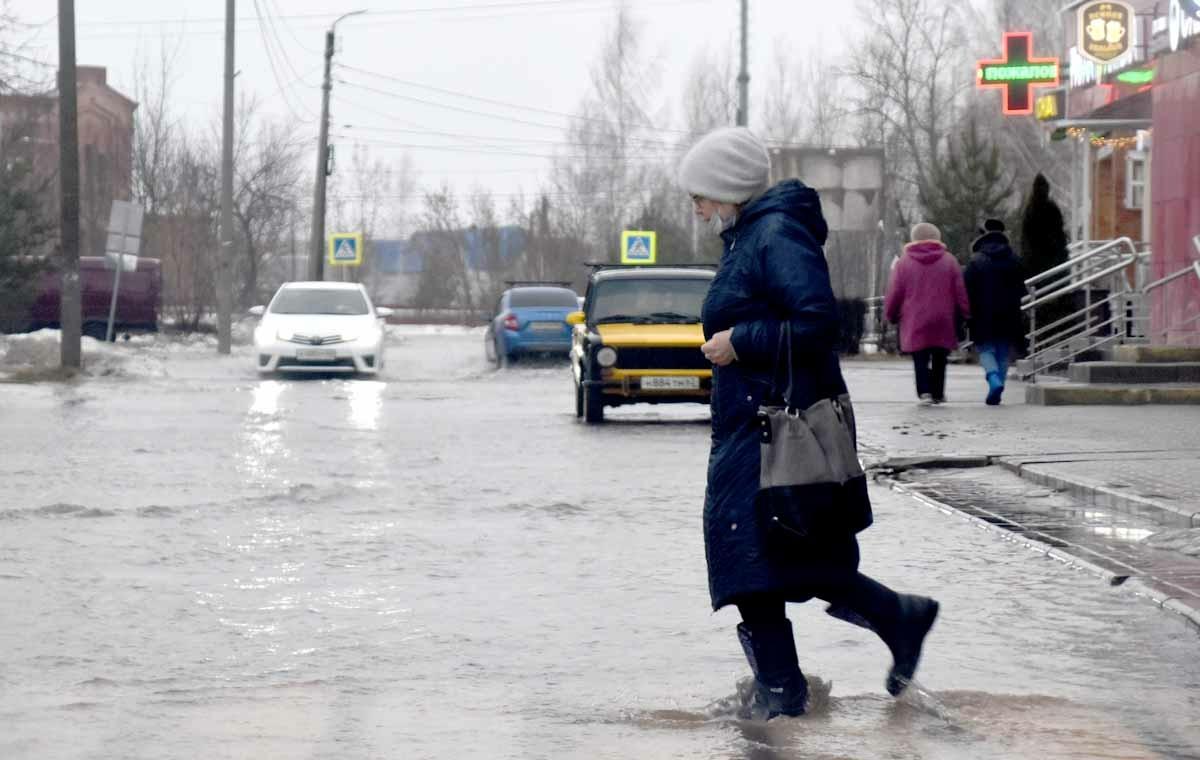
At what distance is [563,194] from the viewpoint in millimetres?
90938

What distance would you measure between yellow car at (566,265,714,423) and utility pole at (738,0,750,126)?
82.2ft

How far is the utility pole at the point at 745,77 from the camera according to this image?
46.3m

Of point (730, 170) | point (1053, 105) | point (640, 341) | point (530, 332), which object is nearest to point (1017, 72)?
point (1053, 105)

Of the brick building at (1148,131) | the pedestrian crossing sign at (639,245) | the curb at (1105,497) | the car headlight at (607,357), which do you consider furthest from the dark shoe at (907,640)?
the pedestrian crossing sign at (639,245)

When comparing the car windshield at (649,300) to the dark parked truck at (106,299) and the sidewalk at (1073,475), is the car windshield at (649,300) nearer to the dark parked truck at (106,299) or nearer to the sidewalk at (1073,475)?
the sidewalk at (1073,475)

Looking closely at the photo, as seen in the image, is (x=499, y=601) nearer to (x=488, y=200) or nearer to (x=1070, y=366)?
(x=1070, y=366)

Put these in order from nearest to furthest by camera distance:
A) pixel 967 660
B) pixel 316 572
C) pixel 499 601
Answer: pixel 967 660, pixel 499 601, pixel 316 572

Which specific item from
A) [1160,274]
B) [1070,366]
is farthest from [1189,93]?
[1070,366]

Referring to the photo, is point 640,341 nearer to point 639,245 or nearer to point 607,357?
point 607,357

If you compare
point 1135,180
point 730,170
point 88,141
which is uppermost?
point 88,141

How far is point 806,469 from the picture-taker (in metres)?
5.66

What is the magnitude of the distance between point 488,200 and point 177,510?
78.8m

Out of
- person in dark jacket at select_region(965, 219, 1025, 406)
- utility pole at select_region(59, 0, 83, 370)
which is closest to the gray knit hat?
person in dark jacket at select_region(965, 219, 1025, 406)

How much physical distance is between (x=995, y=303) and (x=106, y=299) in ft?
96.5
